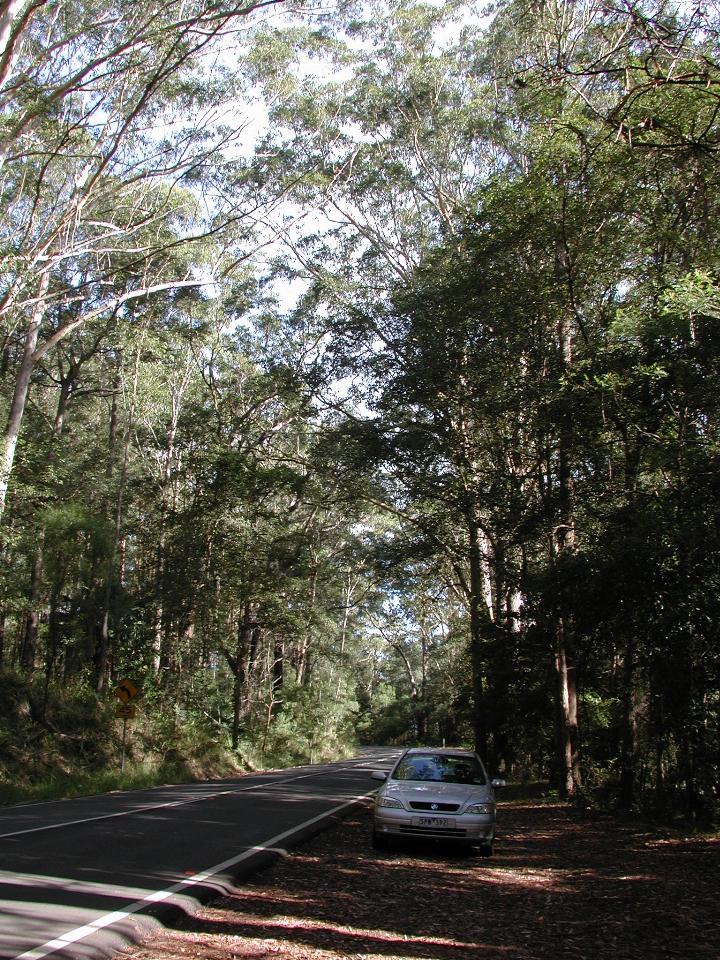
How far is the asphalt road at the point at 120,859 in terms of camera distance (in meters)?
5.34

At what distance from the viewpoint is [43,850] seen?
8.27 metres

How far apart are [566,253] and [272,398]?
63.0 feet

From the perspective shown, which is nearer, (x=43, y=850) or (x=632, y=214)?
(x=43, y=850)

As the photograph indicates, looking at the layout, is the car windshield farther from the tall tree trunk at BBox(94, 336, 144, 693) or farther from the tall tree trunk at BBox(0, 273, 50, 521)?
the tall tree trunk at BBox(94, 336, 144, 693)

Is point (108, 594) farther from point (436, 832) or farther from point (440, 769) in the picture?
point (436, 832)

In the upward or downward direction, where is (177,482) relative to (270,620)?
upward

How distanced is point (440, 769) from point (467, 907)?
3973 mm

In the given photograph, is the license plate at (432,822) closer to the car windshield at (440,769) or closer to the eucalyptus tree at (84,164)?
the car windshield at (440,769)

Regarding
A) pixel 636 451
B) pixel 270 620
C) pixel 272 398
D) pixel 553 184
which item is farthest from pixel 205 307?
pixel 636 451

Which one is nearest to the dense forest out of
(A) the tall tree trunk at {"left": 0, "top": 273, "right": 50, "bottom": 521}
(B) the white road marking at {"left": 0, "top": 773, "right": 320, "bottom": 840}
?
(A) the tall tree trunk at {"left": 0, "top": 273, "right": 50, "bottom": 521}

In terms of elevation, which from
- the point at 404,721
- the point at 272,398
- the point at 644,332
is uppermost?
the point at 272,398

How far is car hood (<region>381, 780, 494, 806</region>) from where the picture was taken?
9984 mm

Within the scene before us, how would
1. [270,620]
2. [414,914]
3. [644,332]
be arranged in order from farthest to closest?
[270,620], [644,332], [414,914]

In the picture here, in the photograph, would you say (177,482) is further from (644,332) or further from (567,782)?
(644,332)
